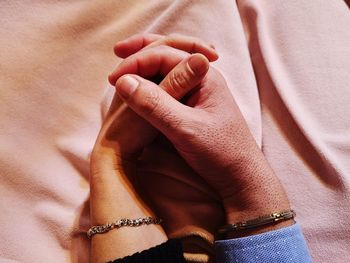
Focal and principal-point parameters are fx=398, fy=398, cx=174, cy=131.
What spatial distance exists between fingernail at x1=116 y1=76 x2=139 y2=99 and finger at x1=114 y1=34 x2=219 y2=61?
148 mm

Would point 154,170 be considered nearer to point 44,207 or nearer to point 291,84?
point 44,207

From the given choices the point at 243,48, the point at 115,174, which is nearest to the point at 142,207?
the point at 115,174

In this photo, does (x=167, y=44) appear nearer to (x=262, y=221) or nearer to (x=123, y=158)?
(x=123, y=158)

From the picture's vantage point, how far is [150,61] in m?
0.72

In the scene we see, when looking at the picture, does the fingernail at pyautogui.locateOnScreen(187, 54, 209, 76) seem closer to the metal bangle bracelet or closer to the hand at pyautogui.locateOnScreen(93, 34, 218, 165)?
the hand at pyautogui.locateOnScreen(93, 34, 218, 165)

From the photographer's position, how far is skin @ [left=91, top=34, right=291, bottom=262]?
0.63 m

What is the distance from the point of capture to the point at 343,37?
0.84m

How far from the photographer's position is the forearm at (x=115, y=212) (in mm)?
649

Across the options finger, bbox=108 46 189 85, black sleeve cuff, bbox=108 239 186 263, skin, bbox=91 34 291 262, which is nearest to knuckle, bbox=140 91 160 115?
skin, bbox=91 34 291 262

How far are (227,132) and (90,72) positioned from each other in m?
0.34

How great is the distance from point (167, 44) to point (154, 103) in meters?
0.19

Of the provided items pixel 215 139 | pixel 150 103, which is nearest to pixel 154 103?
pixel 150 103

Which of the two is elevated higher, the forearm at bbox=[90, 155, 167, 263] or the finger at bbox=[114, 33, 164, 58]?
the finger at bbox=[114, 33, 164, 58]

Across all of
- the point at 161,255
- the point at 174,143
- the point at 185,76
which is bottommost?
the point at 161,255
